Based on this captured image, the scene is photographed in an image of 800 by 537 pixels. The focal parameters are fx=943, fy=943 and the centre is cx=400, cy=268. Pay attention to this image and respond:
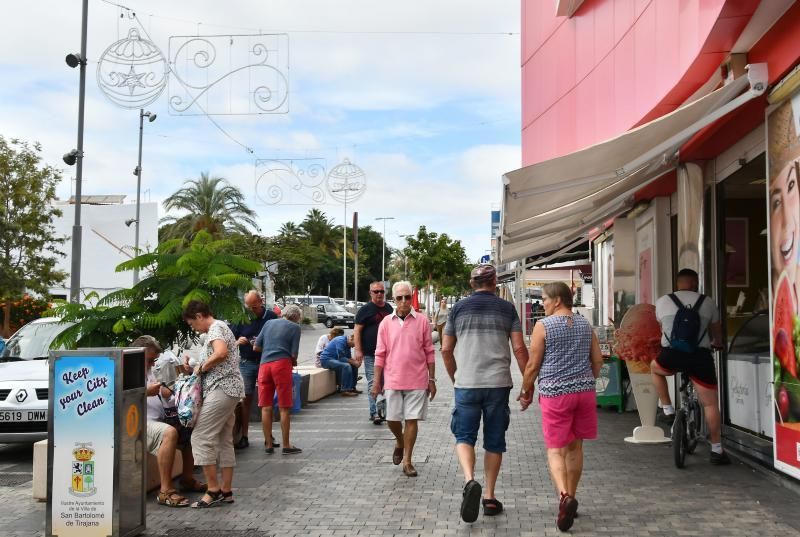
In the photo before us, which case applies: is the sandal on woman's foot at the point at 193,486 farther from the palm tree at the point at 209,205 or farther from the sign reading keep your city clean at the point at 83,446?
the palm tree at the point at 209,205

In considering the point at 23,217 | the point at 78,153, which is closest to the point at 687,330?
the point at 78,153

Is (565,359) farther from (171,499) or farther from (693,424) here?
(171,499)

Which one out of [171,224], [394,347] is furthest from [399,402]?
[171,224]

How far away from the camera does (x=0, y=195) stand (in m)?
27.7

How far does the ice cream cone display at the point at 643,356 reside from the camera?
1063cm

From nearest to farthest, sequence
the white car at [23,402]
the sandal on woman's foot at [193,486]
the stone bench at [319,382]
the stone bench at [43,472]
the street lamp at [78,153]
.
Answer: the stone bench at [43,472]
the sandal on woman's foot at [193,486]
the white car at [23,402]
the stone bench at [319,382]
the street lamp at [78,153]

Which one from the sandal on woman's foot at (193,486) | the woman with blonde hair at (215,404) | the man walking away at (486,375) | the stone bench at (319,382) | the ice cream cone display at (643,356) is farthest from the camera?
the stone bench at (319,382)

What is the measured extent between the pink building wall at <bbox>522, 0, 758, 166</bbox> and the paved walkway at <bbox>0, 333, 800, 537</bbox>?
3.71 metres

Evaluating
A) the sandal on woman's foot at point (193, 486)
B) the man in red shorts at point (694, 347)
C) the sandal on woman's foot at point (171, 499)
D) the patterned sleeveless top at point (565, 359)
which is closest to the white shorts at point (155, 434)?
the sandal on woman's foot at point (171, 499)

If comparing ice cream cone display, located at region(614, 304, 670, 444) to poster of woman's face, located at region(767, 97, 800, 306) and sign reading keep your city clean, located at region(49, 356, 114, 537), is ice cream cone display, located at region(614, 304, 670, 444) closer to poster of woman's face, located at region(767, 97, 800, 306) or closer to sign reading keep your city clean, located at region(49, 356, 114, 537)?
poster of woman's face, located at region(767, 97, 800, 306)

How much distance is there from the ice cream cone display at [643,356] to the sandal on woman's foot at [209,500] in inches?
201

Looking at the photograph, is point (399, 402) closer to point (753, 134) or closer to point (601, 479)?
point (601, 479)

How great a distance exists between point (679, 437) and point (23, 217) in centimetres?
2393

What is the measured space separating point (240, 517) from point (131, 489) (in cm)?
94
